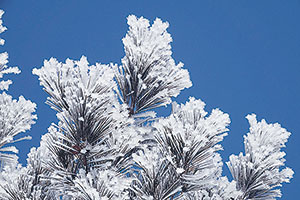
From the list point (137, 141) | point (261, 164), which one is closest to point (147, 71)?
point (137, 141)

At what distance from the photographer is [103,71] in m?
0.66

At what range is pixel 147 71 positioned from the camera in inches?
30.9

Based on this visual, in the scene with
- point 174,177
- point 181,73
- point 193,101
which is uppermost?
point 181,73

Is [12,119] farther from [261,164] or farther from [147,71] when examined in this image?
[261,164]

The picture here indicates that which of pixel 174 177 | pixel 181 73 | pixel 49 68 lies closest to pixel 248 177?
pixel 174 177

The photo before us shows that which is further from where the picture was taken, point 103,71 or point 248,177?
point 248,177

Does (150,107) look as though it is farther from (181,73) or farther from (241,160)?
(241,160)

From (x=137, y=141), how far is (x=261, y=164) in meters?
0.30

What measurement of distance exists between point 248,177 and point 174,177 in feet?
0.67

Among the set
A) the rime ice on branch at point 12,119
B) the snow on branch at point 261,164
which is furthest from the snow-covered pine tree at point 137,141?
the rime ice on branch at point 12,119

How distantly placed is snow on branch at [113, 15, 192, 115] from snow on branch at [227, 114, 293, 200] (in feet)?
0.70

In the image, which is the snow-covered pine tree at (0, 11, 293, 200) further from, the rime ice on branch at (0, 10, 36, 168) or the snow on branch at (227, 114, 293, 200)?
the rime ice on branch at (0, 10, 36, 168)

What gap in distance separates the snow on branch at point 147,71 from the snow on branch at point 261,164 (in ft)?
0.70

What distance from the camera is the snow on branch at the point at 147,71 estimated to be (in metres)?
0.78
